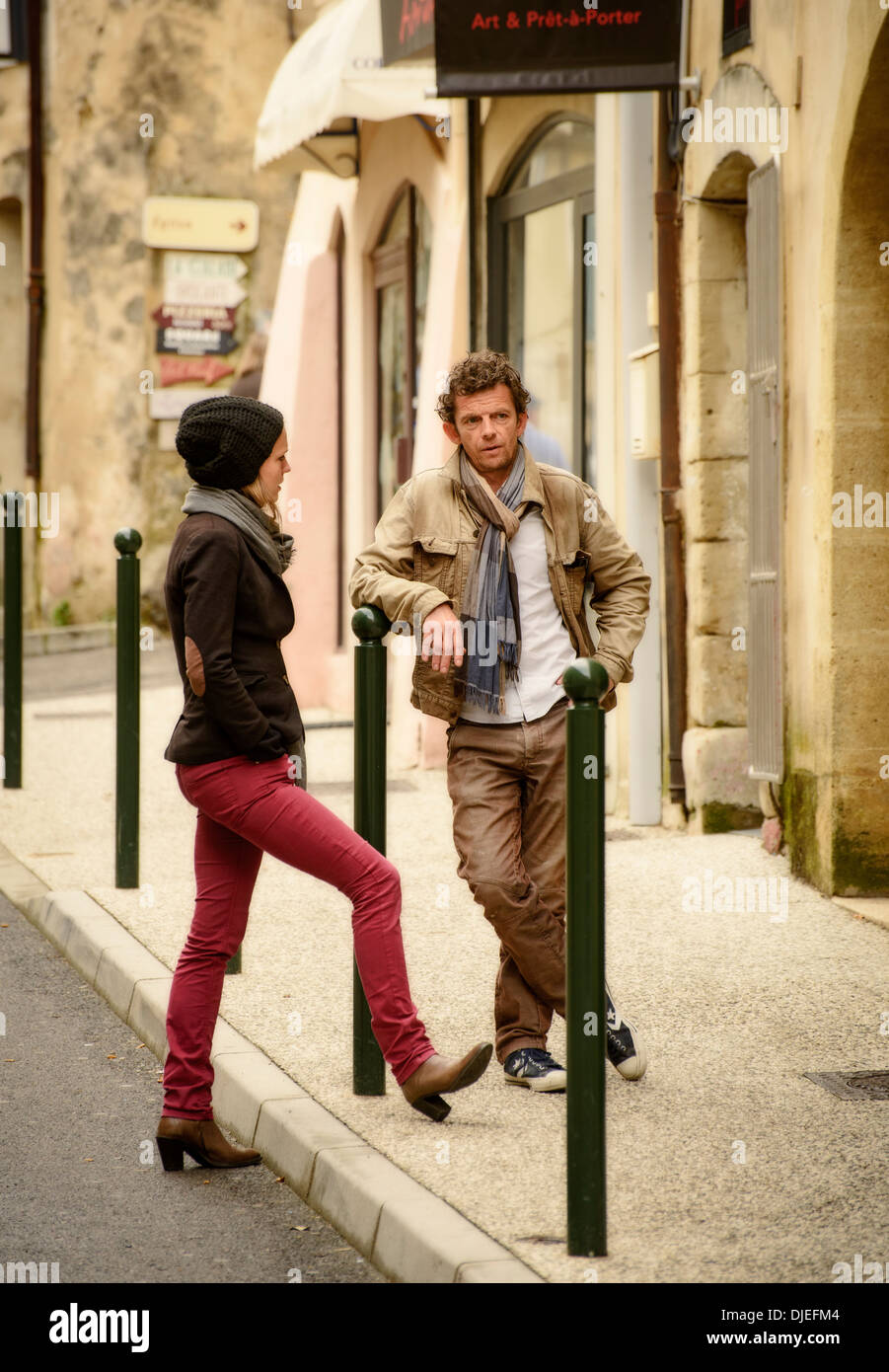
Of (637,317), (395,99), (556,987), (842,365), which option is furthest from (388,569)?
(395,99)

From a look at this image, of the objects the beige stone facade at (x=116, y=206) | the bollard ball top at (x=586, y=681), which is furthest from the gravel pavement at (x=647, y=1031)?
the beige stone facade at (x=116, y=206)

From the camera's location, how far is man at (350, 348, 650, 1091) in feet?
15.8

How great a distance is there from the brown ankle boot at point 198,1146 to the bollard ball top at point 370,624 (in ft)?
4.02

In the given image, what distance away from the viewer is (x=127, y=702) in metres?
7.30

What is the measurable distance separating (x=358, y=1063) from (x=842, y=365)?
11.6 ft

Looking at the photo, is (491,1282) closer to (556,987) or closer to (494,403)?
(556,987)

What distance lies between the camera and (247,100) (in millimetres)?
19219

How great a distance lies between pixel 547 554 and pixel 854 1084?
1547 millimetres

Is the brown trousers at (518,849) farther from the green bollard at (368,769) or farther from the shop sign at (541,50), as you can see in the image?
the shop sign at (541,50)

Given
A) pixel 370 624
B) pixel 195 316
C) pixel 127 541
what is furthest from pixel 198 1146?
pixel 195 316

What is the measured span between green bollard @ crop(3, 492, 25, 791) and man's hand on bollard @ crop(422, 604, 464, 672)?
17.4 ft

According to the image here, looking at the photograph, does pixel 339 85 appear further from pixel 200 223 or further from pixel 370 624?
pixel 200 223

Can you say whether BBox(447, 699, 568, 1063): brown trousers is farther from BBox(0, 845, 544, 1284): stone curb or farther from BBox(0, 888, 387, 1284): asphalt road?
BBox(0, 888, 387, 1284): asphalt road

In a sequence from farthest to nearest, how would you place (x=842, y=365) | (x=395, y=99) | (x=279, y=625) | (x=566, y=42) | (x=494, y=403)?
(x=395, y=99) → (x=566, y=42) → (x=842, y=365) → (x=494, y=403) → (x=279, y=625)
